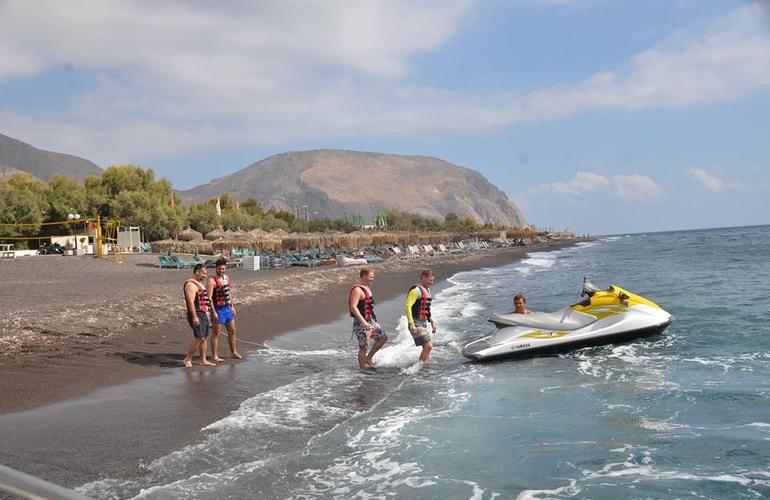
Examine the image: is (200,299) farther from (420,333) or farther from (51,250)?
(51,250)

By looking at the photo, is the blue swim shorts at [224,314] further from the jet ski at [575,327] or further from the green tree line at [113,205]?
the green tree line at [113,205]

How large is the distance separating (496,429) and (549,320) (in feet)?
15.8

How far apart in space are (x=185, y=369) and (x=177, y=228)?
2014 inches

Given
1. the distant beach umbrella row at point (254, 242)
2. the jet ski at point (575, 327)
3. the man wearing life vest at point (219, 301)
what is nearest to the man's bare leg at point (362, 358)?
the jet ski at point (575, 327)

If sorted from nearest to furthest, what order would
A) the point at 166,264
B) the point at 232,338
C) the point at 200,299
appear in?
the point at 200,299, the point at 232,338, the point at 166,264

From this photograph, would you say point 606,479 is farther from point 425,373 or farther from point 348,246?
point 348,246

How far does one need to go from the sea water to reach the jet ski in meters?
0.24

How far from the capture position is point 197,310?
9852mm

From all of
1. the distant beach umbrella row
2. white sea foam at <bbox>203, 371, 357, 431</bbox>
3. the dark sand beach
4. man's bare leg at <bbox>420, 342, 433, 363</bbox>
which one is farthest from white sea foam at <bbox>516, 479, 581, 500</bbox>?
the distant beach umbrella row

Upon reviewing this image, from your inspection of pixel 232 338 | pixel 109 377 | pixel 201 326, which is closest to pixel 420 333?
pixel 232 338

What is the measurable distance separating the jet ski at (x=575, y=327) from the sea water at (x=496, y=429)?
0.24 meters

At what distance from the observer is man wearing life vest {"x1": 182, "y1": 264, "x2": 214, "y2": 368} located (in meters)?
9.63

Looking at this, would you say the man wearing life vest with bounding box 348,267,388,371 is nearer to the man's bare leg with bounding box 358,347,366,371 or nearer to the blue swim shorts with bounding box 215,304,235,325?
the man's bare leg with bounding box 358,347,366,371

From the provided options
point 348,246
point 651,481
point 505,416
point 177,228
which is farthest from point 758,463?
point 177,228
